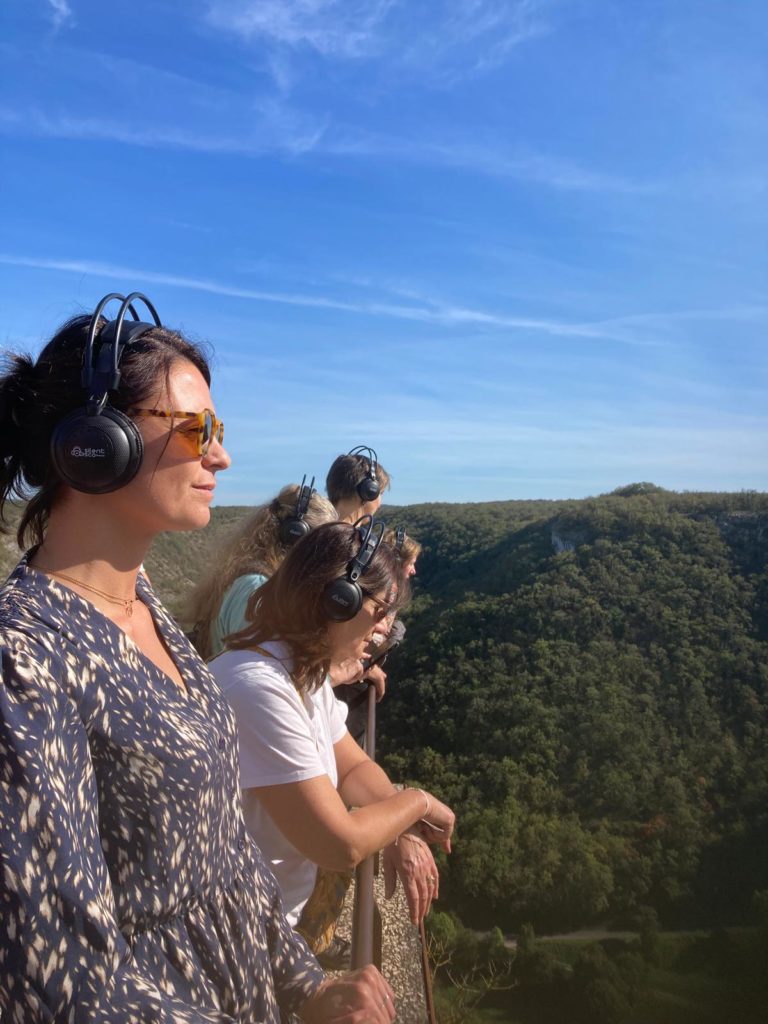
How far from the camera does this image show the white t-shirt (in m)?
1.85

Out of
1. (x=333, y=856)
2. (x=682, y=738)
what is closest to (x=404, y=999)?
(x=333, y=856)

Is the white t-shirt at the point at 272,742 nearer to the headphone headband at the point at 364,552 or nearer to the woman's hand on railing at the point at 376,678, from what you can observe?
the headphone headband at the point at 364,552

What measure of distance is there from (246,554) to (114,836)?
2.49 metres

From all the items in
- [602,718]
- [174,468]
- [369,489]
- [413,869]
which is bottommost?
[602,718]

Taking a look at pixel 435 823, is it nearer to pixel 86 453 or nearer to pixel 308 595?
pixel 308 595

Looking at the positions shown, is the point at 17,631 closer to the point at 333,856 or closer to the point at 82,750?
the point at 82,750

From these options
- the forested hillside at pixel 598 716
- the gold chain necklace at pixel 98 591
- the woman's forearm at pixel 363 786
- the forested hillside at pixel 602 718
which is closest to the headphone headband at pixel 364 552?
the woman's forearm at pixel 363 786

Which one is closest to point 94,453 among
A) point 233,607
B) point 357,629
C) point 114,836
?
point 114,836

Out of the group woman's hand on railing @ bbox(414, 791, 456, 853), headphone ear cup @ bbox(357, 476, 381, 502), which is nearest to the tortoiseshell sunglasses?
woman's hand on railing @ bbox(414, 791, 456, 853)

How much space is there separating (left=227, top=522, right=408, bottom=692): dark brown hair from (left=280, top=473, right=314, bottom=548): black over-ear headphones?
3.50 ft

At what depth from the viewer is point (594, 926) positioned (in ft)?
75.2

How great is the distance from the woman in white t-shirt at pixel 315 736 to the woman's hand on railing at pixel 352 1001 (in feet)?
1.40

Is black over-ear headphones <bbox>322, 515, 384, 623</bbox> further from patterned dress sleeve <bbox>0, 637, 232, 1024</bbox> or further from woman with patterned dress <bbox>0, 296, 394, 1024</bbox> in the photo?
patterned dress sleeve <bbox>0, 637, 232, 1024</bbox>

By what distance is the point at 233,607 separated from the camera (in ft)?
10.6
